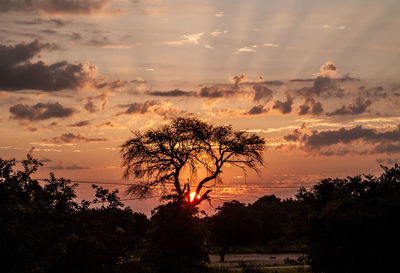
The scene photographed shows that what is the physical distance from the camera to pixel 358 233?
2466 centimetres

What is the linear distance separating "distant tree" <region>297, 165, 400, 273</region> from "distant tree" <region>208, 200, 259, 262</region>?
37903mm

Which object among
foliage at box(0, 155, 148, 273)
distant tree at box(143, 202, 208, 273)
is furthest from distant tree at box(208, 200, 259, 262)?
foliage at box(0, 155, 148, 273)

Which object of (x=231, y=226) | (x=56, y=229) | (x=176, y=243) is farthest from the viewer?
(x=231, y=226)

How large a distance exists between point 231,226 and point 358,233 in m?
40.2

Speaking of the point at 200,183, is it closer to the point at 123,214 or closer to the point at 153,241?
the point at 153,241

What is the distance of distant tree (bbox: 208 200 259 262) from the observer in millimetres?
64062

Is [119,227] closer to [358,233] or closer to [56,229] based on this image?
[56,229]

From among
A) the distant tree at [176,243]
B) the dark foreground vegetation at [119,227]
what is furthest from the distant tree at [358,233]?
the distant tree at [176,243]

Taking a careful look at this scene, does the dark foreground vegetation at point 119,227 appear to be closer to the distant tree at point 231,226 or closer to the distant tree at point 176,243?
the distant tree at point 176,243

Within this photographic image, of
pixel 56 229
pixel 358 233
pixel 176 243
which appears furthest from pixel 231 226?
pixel 56 229

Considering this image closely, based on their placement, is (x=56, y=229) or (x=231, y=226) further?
(x=231, y=226)

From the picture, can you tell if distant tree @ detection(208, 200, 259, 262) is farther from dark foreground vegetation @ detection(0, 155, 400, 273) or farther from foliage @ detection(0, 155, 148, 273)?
foliage @ detection(0, 155, 148, 273)

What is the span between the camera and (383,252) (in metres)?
24.3

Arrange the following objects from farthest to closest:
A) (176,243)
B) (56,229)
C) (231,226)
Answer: (231,226), (176,243), (56,229)
